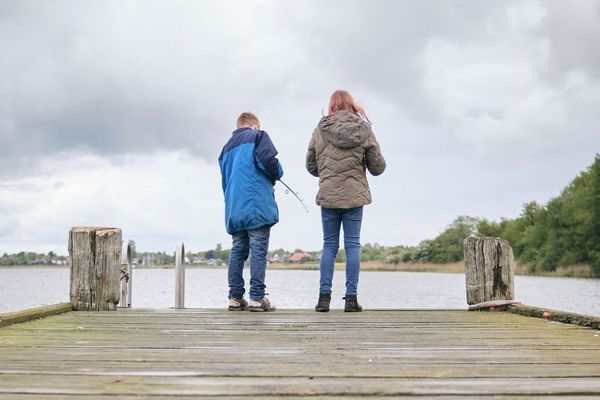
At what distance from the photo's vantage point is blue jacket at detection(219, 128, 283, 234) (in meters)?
6.81

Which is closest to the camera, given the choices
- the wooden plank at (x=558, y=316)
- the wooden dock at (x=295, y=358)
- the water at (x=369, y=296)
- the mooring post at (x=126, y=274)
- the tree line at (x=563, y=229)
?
the wooden dock at (x=295, y=358)

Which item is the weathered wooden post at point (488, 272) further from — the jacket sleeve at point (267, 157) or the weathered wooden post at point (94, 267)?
the weathered wooden post at point (94, 267)

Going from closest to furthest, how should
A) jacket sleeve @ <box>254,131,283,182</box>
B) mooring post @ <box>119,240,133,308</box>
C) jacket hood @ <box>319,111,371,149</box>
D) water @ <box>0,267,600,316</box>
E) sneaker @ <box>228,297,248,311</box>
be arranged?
jacket hood @ <box>319,111,371,149</box>, jacket sleeve @ <box>254,131,283,182</box>, sneaker @ <box>228,297,248,311</box>, mooring post @ <box>119,240,133,308</box>, water @ <box>0,267,600,316</box>

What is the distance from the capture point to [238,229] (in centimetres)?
696

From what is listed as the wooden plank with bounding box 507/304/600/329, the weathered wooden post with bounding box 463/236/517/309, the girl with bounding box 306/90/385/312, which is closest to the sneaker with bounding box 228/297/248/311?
the girl with bounding box 306/90/385/312

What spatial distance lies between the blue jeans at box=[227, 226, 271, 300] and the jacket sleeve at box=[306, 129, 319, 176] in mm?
703

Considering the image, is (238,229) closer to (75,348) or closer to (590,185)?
(75,348)

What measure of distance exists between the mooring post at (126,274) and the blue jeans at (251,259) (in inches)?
68.1

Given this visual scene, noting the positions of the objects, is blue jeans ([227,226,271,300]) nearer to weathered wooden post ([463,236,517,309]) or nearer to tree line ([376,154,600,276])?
weathered wooden post ([463,236,517,309])

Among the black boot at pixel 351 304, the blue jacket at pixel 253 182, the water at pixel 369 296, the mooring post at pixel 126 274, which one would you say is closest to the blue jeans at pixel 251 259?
the blue jacket at pixel 253 182

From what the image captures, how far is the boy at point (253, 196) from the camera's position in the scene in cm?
682

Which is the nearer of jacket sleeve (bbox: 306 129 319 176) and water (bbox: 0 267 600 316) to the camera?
jacket sleeve (bbox: 306 129 319 176)

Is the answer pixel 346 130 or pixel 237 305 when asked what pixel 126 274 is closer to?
pixel 237 305

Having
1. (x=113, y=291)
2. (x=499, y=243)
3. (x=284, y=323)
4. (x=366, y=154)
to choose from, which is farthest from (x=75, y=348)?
(x=499, y=243)
